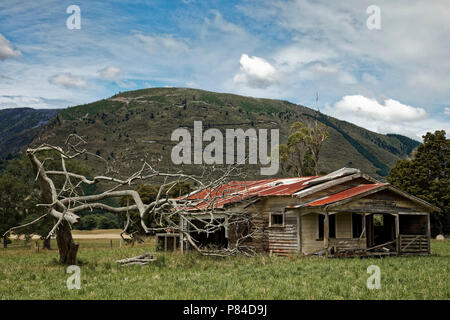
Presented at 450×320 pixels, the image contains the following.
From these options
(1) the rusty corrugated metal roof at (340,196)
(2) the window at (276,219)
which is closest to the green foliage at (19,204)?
(2) the window at (276,219)

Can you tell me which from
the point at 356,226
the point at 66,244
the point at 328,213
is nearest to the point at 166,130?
the point at 356,226

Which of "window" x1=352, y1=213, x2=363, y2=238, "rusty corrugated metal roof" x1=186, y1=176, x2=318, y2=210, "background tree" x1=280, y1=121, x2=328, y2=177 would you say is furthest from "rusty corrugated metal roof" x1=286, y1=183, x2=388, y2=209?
"background tree" x1=280, y1=121, x2=328, y2=177

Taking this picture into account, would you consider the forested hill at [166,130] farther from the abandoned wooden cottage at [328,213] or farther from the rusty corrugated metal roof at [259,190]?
the abandoned wooden cottage at [328,213]

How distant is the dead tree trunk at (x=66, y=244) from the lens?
65.5 feet

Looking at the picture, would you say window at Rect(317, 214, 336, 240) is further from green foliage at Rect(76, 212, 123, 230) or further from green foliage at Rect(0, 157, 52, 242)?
green foliage at Rect(76, 212, 123, 230)

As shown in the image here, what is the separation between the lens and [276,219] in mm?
26547

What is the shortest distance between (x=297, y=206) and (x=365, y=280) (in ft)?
32.8

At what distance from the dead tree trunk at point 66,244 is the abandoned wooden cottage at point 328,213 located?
786cm

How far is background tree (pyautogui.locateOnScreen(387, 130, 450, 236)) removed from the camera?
4853cm

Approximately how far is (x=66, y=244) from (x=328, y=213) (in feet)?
40.6

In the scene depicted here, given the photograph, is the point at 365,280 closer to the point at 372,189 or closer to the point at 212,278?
the point at 212,278

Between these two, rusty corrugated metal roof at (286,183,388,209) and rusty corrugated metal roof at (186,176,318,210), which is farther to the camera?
rusty corrugated metal roof at (186,176,318,210)
